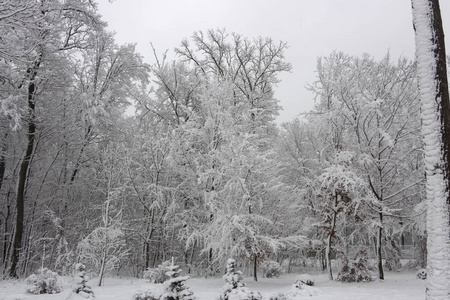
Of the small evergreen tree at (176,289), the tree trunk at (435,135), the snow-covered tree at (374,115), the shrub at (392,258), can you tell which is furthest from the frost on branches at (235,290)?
the shrub at (392,258)

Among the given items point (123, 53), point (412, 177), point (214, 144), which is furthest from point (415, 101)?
point (123, 53)

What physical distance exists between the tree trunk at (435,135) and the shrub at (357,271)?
7.49 m

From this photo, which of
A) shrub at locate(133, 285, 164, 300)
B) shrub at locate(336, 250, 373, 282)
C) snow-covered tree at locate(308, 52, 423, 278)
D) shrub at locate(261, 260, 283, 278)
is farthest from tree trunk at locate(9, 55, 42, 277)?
shrub at locate(336, 250, 373, 282)

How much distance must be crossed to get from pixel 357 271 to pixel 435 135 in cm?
860

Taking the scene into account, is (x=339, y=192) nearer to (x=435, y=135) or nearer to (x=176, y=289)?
(x=435, y=135)

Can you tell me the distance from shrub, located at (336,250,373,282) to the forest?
263mm

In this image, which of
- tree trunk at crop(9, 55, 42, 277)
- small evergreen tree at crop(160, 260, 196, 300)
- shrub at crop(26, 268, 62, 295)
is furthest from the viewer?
tree trunk at crop(9, 55, 42, 277)

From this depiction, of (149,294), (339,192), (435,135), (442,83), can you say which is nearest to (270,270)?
(339,192)

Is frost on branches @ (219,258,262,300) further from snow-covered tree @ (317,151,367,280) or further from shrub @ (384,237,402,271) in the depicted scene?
shrub @ (384,237,402,271)

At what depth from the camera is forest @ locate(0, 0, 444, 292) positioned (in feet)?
41.6

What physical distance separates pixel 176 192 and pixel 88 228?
175 inches

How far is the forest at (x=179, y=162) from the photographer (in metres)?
12.7

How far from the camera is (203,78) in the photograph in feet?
53.6

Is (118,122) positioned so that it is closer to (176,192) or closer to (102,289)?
(176,192)
